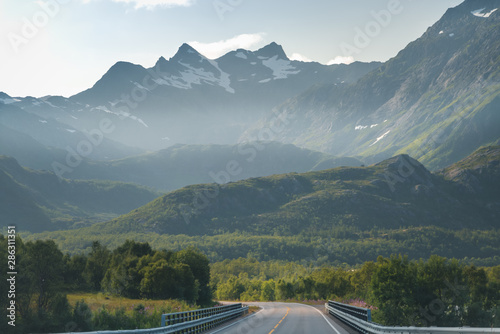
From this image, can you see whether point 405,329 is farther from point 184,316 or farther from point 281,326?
point 281,326

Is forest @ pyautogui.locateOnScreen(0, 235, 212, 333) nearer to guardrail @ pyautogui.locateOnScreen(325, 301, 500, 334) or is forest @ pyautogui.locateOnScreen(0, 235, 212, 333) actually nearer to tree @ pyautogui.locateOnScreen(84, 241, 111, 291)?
tree @ pyautogui.locateOnScreen(84, 241, 111, 291)

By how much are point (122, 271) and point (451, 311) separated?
44572 mm

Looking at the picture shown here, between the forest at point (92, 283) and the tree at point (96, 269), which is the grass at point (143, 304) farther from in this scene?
the tree at point (96, 269)

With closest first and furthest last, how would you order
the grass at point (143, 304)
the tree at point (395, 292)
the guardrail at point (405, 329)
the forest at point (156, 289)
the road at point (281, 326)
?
1. the guardrail at point (405, 329)
2. the forest at point (156, 289)
3. the road at point (281, 326)
4. the grass at point (143, 304)
5. the tree at point (395, 292)

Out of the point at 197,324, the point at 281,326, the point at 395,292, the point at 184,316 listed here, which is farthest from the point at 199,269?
the point at 184,316

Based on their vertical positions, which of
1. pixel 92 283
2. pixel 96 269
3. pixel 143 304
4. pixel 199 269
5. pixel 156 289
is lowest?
pixel 143 304

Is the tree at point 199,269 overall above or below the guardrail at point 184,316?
above

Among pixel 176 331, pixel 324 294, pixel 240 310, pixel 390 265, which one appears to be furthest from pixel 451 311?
pixel 324 294

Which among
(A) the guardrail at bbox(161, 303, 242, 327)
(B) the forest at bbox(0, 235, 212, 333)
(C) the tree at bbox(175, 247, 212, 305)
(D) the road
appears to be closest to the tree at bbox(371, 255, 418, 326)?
(D) the road

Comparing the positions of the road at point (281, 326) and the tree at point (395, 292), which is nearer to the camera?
the road at point (281, 326)


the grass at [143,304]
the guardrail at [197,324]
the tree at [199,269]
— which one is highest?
the tree at [199,269]

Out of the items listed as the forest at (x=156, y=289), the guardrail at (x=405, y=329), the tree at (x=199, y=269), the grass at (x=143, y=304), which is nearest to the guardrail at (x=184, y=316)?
the forest at (x=156, y=289)

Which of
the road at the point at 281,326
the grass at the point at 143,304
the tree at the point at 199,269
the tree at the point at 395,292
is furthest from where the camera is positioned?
the tree at the point at 199,269

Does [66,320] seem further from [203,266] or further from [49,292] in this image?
[203,266]
